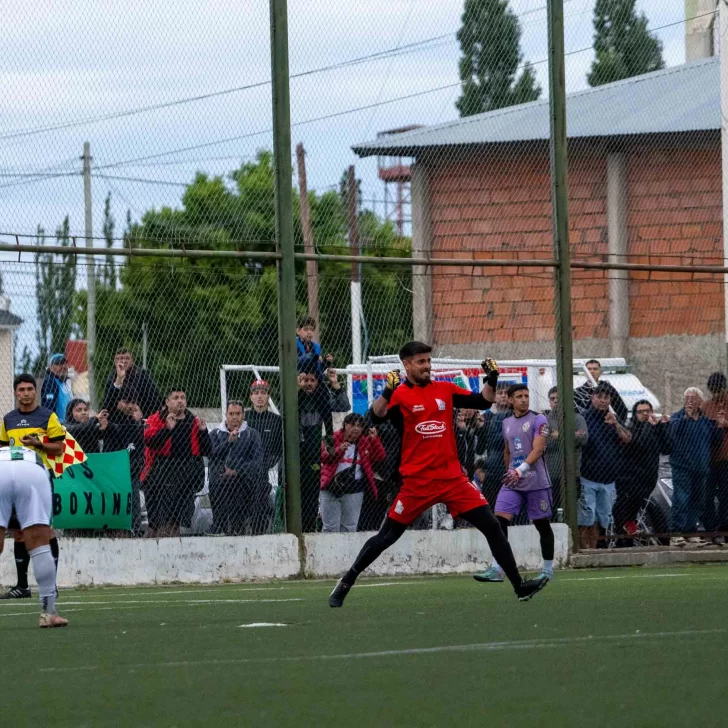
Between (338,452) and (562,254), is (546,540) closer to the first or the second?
(338,452)

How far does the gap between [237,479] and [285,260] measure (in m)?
2.19

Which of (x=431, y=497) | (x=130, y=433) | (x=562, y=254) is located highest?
(x=562, y=254)

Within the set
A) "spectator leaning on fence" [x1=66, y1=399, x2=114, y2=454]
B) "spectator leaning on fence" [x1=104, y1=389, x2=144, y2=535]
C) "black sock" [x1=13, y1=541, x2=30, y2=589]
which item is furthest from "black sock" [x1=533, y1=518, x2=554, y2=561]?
"black sock" [x1=13, y1=541, x2=30, y2=589]

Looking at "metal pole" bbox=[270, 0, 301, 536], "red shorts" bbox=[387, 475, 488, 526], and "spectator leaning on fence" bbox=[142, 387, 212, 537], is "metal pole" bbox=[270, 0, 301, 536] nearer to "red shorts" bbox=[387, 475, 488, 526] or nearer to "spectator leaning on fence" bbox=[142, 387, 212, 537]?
"spectator leaning on fence" bbox=[142, 387, 212, 537]

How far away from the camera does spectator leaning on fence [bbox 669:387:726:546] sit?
19109 mm

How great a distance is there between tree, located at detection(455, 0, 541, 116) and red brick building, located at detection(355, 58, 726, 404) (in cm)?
19

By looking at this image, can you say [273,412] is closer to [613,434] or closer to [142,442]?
[142,442]

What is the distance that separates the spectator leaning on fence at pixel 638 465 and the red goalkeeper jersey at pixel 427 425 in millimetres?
7031

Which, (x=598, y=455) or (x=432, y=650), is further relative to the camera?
(x=598, y=455)

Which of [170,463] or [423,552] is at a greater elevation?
[170,463]

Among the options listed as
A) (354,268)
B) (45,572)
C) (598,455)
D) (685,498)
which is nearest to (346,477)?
(354,268)

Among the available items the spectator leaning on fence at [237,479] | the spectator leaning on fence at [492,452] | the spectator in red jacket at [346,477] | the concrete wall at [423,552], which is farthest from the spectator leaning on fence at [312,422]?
the spectator leaning on fence at [492,452]

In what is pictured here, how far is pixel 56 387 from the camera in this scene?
16.0 meters

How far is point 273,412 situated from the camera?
17172 mm
